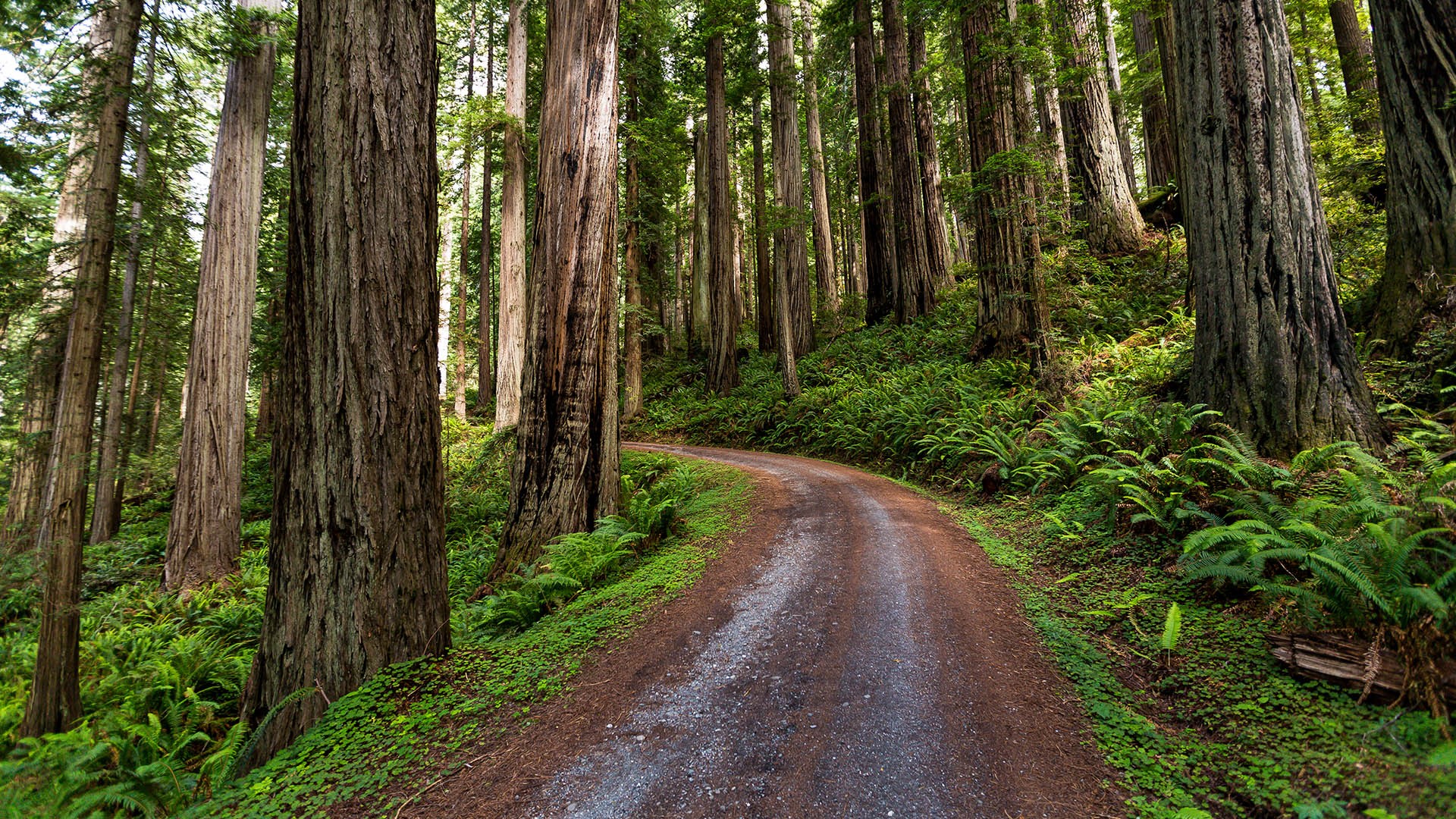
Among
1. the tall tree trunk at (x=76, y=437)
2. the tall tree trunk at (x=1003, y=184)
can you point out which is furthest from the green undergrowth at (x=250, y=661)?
the tall tree trunk at (x=1003, y=184)

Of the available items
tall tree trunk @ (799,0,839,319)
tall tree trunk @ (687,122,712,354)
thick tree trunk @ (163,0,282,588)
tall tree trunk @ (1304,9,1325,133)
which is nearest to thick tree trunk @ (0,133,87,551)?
thick tree trunk @ (163,0,282,588)

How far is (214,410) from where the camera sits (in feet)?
24.4

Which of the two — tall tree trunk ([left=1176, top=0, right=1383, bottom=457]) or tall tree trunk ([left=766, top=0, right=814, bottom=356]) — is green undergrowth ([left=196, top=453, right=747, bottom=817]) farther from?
tall tree trunk ([left=766, top=0, right=814, bottom=356])

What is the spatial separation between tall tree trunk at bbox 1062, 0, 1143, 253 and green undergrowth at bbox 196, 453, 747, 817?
1328 cm

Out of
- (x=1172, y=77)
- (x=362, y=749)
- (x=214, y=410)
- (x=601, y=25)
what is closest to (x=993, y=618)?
(x=362, y=749)

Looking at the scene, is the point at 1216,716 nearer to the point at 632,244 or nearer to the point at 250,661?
the point at 250,661

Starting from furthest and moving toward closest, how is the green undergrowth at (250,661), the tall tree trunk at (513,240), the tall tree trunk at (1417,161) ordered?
the tall tree trunk at (513,240), the tall tree trunk at (1417,161), the green undergrowth at (250,661)

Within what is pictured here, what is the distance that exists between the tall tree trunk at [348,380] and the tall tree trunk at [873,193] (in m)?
15.0

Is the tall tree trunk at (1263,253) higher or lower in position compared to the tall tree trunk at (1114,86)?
lower

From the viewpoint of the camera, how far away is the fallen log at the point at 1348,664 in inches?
90.4

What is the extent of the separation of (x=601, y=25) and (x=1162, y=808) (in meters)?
7.13

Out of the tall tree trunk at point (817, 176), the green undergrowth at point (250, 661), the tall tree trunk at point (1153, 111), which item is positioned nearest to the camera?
the green undergrowth at point (250, 661)

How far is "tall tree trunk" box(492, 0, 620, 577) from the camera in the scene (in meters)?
5.34

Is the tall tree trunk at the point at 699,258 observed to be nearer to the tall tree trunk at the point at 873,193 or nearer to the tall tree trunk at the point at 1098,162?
the tall tree trunk at the point at 873,193
